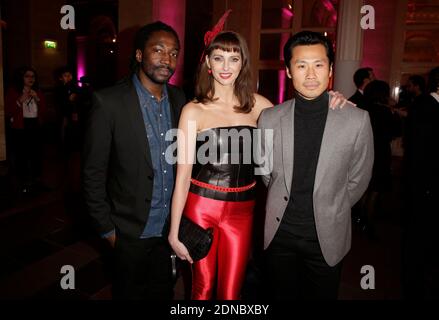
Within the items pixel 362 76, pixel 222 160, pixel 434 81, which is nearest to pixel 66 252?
pixel 222 160

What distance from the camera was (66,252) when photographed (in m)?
3.82

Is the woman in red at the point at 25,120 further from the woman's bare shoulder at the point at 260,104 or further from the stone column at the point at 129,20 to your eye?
the woman's bare shoulder at the point at 260,104

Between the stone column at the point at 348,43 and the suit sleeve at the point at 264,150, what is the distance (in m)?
4.84

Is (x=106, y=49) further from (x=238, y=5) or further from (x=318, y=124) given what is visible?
(x=318, y=124)

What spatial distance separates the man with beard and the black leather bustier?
0.63ft

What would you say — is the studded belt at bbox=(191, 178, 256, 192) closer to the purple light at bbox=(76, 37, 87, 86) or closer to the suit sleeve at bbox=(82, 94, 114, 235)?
the suit sleeve at bbox=(82, 94, 114, 235)

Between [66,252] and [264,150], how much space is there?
2.85 meters

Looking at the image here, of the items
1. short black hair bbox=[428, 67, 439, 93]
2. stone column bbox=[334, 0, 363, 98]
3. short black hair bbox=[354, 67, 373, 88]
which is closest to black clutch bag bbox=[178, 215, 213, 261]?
short black hair bbox=[428, 67, 439, 93]

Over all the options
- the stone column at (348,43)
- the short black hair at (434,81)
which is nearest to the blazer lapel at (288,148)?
the short black hair at (434,81)

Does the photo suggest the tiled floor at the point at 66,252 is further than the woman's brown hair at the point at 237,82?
Yes

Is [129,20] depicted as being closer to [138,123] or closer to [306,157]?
A: [138,123]

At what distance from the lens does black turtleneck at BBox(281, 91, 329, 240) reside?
1.81m

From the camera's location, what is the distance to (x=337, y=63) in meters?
6.33

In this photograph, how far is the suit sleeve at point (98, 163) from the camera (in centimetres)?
196
